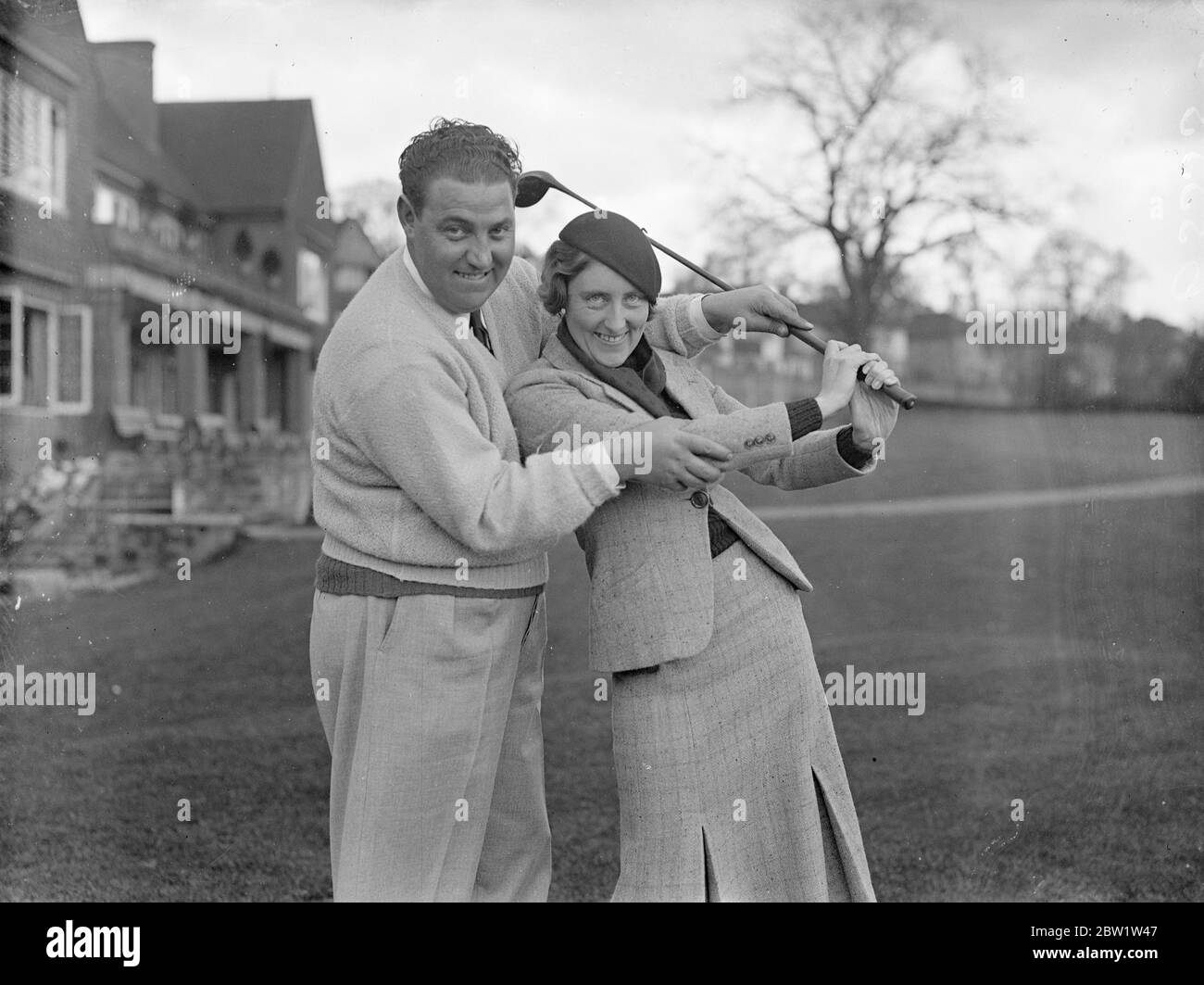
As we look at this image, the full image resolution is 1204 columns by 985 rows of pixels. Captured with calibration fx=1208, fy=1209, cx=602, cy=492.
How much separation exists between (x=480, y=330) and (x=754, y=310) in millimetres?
733

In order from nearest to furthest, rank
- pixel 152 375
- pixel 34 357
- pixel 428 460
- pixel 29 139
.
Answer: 1. pixel 428 460
2. pixel 29 139
3. pixel 34 357
4. pixel 152 375

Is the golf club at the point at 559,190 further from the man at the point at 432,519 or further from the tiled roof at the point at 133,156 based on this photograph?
the tiled roof at the point at 133,156

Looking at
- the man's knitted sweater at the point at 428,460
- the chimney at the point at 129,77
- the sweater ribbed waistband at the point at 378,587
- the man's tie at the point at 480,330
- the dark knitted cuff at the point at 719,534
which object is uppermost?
the chimney at the point at 129,77

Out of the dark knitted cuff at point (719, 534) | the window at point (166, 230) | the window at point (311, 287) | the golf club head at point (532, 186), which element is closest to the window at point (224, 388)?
the window at point (311, 287)

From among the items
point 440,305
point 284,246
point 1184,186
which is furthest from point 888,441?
point 440,305

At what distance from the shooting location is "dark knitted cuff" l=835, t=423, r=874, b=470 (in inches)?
123

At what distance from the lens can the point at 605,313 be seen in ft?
9.43

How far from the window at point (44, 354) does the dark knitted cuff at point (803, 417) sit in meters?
3.55

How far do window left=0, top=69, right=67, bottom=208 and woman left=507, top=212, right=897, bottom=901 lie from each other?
2.92 m

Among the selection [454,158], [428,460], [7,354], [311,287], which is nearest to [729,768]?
[428,460]

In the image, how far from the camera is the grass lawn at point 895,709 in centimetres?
491

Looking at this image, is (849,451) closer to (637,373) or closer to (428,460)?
(637,373)

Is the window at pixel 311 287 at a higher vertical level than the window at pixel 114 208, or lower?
lower
